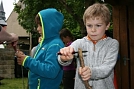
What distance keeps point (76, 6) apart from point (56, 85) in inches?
437

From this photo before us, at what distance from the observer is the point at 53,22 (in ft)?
10.4

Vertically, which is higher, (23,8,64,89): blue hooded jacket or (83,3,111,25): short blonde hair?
(83,3,111,25): short blonde hair

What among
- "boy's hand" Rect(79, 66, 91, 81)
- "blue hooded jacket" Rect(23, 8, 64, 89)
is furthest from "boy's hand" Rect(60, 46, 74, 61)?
"blue hooded jacket" Rect(23, 8, 64, 89)

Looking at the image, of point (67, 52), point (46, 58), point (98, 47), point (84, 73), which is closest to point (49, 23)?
point (46, 58)

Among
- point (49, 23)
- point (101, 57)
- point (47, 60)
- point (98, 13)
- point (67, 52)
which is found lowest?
point (47, 60)

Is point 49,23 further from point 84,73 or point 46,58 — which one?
point 84,73

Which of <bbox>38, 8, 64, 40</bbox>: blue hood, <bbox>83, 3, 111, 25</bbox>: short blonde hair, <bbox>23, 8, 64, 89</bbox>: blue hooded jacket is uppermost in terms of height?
<bbox>83, 3, 111, 25</bbox>: short blonde hair

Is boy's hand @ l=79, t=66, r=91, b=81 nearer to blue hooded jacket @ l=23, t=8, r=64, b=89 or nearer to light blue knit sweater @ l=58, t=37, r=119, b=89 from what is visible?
light blue knit sweater @ l=58, t=37, r=119, b=89

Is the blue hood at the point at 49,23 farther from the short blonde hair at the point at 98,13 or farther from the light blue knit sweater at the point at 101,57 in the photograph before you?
the short blonde hair at the point at 98,13

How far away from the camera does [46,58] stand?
9.59 ft

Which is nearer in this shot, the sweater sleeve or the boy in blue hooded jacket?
the sweater sleeve

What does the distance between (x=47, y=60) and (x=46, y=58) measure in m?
0.03

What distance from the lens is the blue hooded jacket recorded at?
286cm

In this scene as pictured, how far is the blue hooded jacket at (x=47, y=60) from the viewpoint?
2863mm
